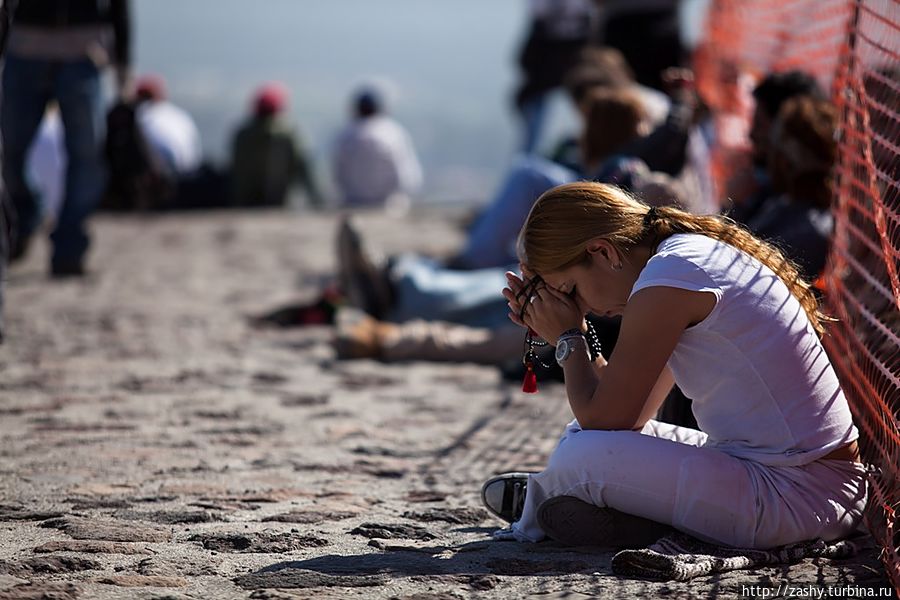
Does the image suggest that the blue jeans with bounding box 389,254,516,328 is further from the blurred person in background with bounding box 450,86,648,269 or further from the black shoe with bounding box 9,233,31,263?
the black shoe with bounding box 9,233,31,263

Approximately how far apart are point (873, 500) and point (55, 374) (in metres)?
3.77

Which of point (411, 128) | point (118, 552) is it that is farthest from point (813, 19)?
point (411, 128)

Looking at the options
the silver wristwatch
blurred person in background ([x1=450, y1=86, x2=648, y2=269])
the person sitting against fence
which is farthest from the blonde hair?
blurred person in background ([x1=450, y1=86, x2=648, y2=269])

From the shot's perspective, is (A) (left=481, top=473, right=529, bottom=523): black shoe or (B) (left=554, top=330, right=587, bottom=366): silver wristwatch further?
(A) (left=481, top=473, right=529, bottom=523): black shoe

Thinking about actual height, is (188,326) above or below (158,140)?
below

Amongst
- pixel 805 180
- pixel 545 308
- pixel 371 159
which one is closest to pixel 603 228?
pixel 545 308

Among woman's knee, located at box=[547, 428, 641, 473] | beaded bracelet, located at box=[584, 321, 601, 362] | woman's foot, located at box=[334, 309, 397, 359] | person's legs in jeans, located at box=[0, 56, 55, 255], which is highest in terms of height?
person's legs in jeans, located at box=[0, 56, 55, 255]

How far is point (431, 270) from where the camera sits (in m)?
7.27

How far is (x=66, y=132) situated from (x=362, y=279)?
223cm

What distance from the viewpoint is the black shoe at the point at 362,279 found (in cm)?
721

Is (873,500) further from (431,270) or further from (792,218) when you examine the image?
(431,270)

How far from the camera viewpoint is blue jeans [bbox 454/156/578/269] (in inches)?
258

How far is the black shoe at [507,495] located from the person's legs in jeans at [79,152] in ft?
16.9

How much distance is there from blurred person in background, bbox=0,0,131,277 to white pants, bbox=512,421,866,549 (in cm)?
533
